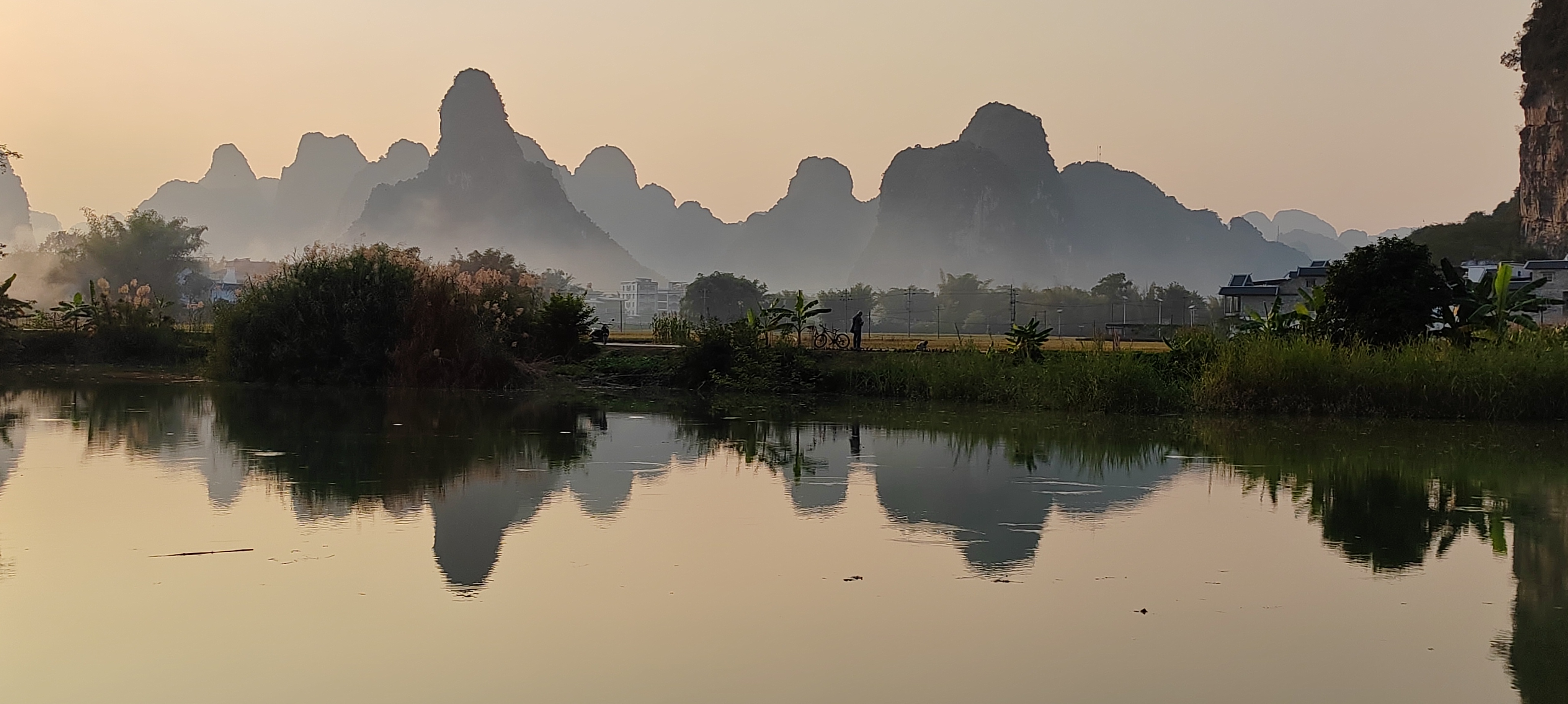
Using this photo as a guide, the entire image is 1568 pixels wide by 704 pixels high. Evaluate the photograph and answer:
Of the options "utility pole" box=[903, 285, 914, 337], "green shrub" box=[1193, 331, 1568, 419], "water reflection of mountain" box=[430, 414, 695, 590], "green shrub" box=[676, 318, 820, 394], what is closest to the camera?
"water reflection of mountain" box=[430, 414, 695, 590]

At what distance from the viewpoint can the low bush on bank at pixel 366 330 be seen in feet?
91.7

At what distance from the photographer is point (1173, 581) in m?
8.84

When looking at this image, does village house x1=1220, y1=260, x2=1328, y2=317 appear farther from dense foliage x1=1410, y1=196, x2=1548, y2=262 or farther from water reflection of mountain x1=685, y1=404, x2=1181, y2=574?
water reflection of mountain x1=685, y1=404, x2=1181, y2=574

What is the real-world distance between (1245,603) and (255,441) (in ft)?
40.5

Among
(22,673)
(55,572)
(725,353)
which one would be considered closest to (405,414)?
(725,353)

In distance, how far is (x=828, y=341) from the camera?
34500 millimetres

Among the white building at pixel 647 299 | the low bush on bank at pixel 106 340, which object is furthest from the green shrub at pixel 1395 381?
the white building at pixel 647 299

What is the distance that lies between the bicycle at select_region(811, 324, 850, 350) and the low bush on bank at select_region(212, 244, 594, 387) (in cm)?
697

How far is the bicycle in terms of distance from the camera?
105ft

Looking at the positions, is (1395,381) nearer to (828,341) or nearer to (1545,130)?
(828,341)

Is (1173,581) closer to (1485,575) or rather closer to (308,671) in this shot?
(1485,575)

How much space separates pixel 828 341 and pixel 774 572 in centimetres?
2556

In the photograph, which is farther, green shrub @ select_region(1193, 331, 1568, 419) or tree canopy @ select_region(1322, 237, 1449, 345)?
tree canopy @ select_region(1322, 237, 1449, 345)

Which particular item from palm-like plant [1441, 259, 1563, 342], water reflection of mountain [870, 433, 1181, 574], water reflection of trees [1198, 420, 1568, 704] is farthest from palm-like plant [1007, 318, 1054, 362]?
water reflection of mountain [870, 433, 1181, 574]
